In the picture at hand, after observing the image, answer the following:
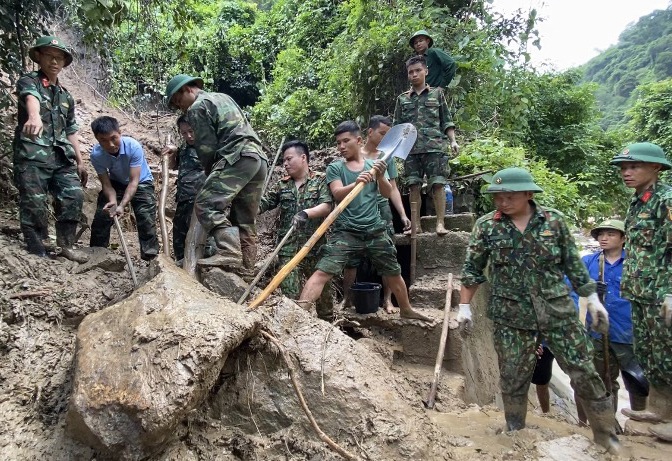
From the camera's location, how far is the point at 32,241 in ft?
12.0

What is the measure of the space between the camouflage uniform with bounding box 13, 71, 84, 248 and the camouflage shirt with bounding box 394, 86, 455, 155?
3.48 metres

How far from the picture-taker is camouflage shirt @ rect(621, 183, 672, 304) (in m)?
3.17

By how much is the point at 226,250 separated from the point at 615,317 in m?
3.23

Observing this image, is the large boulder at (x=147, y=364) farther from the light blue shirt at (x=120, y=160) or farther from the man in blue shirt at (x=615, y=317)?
the man in blue shirt at (x=615, y=317)

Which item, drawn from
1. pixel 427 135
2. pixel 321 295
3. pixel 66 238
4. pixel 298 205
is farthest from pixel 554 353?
pixel 66 238

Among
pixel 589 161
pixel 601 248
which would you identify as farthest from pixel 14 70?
pixel 589 161

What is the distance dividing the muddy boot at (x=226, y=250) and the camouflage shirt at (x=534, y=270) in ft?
5.81

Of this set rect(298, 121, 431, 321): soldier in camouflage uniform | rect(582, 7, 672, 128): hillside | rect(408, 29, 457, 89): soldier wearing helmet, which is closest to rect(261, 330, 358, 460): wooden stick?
rect(298, 121, 431, 321): soldier in camouflage uniform

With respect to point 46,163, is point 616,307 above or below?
below

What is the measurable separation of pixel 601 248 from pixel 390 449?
9.55 feet

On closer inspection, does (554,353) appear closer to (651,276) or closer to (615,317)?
(651,276)

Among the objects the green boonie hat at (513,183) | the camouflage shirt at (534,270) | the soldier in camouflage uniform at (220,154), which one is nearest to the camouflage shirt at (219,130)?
the soldier in camouflage uniform at (220,154)

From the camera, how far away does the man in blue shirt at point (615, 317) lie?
384 cm

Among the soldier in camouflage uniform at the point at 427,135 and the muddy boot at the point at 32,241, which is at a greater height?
the soldier in camouflage uniform at the point at 427,135
